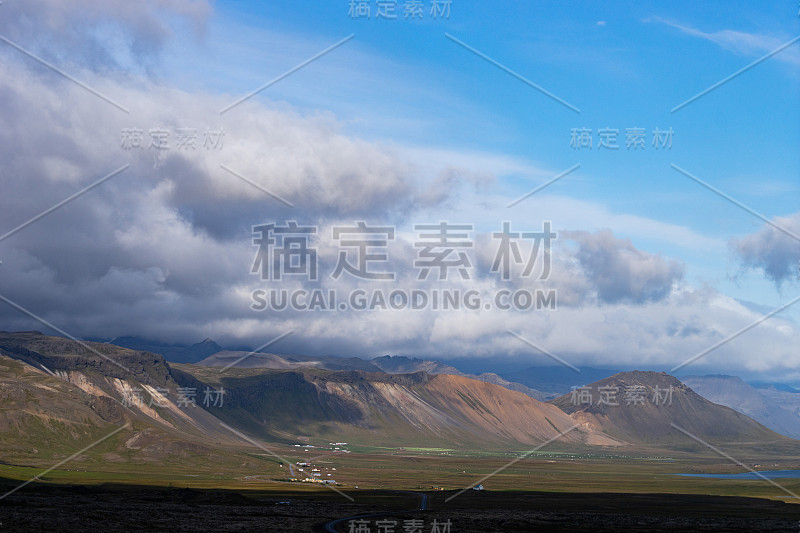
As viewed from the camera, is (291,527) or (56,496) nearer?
(291,527)

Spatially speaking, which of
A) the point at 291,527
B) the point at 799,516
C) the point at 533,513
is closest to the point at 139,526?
the point at 291,527

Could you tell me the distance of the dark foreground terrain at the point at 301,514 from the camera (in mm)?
134875

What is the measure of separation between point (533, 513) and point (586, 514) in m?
12.4

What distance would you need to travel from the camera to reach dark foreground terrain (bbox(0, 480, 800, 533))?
443 ft

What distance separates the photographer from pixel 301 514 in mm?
157375

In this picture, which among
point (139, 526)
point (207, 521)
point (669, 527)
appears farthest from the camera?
point (669, 527)

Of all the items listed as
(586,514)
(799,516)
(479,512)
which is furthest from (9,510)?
(799,516)

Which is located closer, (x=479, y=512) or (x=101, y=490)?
(x=479, y=512)

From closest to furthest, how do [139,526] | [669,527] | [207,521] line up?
[139,526] < [207,521] < [669,527]

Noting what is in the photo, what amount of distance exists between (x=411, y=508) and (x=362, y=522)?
38.8m

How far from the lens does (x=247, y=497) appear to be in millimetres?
193875

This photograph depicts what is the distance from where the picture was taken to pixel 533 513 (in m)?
174

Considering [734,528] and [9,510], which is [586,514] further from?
[9,510]

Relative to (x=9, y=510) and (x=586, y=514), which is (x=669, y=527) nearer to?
(x=586, y=514)
